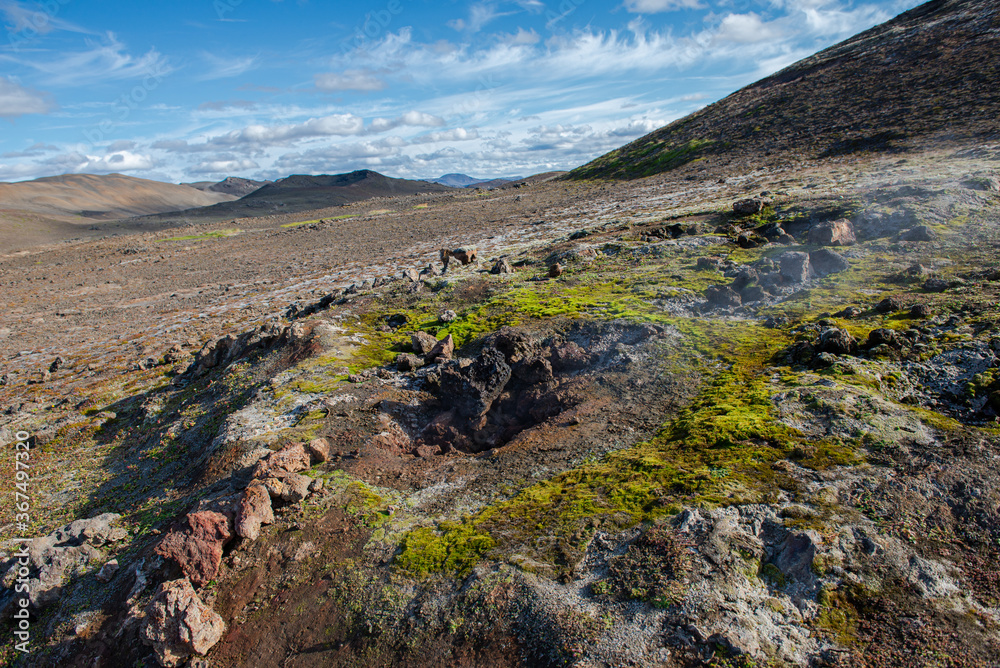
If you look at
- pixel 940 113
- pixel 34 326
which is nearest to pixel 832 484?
pixel 34 326

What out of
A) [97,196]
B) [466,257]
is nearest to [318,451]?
[466,257]

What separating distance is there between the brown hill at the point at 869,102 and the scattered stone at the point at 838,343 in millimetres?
18854

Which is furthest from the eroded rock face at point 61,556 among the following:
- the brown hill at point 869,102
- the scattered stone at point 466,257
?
the brown hill at point 869,102

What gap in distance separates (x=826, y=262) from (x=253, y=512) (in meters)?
11.0

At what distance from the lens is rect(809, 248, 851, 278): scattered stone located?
10039mm

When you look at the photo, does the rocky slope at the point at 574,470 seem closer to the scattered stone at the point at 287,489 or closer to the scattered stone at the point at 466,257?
the scattered stone at the point at 287,489

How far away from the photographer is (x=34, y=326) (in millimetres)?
20297

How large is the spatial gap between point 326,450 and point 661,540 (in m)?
4.57

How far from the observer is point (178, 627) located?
4383 mm

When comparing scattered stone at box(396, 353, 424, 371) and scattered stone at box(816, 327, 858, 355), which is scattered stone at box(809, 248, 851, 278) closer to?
A: scattered stone at box(816, 327, 858, 355)

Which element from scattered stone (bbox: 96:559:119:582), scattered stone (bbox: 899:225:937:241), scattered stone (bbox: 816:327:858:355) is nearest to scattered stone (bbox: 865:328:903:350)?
scattered stone (bbox: 816:327:858:355)

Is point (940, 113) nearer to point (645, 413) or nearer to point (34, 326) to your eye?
point (645, 413)

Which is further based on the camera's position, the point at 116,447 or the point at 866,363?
the point at 116,447

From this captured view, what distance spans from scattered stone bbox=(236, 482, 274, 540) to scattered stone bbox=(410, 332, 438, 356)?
14.9ft
